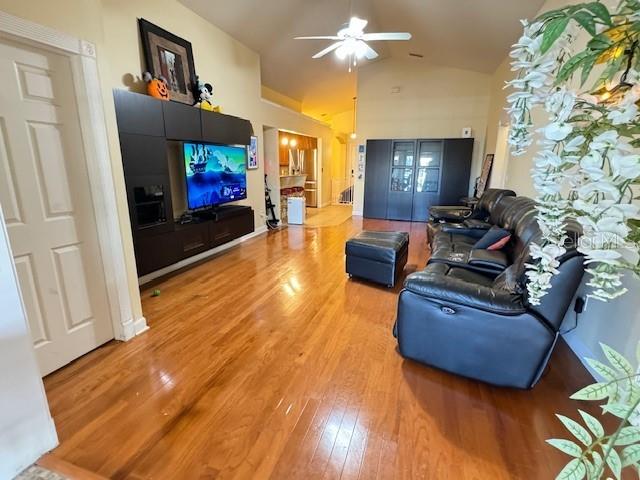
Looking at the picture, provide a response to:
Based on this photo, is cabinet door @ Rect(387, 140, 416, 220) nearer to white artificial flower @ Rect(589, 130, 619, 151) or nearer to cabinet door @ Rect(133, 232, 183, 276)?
cabinet door @ Rect(133, 232, 183, 276)

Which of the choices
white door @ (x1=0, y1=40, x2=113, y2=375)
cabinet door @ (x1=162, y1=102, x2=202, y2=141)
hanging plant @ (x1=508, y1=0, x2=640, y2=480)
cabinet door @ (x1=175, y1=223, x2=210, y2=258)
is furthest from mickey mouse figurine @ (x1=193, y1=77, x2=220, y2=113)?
hanging plant @ (x1=508, y1=0, x2=640, y2=480)

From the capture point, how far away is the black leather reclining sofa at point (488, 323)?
5.41ft

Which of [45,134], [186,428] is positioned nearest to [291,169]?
[45,134]

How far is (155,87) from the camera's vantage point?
10.8ft

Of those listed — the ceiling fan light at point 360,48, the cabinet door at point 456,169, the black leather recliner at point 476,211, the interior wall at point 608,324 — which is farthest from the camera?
the cabinet door at point 456,169

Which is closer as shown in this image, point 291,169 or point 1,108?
point 1,108

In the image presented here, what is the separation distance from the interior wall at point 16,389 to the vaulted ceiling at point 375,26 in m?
3.93

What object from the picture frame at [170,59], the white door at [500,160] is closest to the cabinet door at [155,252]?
the picture frame at [170,59]

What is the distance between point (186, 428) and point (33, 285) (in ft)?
4.20

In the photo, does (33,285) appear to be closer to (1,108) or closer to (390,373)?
(1,108)

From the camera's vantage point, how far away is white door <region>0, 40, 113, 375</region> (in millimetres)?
1738

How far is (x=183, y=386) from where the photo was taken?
6.27ft

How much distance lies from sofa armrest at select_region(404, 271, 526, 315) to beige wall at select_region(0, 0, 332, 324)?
2153 millimetres

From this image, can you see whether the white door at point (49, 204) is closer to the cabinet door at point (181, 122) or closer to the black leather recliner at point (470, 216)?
the cabinet door at point (181, 122)
